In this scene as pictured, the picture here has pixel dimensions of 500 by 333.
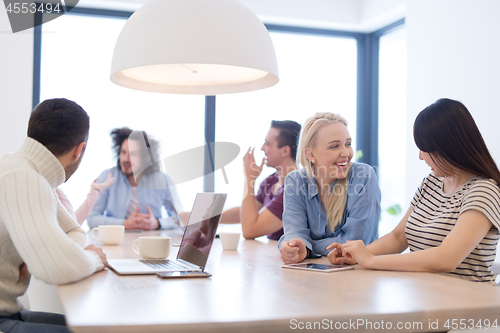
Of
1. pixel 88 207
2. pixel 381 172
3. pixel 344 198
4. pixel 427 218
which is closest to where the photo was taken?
pixel 427 218

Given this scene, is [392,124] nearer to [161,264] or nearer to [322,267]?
[322,267]

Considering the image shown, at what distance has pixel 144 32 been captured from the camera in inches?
52.6

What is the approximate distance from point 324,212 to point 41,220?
1.10 meters

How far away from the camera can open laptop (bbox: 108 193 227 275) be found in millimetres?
1269

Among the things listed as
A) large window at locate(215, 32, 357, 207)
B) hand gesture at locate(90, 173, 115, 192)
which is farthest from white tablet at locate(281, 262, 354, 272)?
large window at locate(215, 32, 357, 207)

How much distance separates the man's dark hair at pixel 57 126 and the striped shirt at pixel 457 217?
114 centimetres

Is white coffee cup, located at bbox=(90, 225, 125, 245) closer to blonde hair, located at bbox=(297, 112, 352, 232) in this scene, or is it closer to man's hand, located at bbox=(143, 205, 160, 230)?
man's hand, located at bbox=(143, 205, 160, 230)

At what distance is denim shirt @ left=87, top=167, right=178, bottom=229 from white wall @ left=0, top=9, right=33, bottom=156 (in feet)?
2.46

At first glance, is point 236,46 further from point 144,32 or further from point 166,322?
point 166,322

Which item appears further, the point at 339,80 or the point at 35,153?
the point at 339,80

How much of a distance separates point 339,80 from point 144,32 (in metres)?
3.16

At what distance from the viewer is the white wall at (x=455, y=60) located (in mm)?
2848

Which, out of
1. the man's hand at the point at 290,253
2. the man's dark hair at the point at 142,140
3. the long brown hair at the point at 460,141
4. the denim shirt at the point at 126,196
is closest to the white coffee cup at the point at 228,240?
the man's hand at the point at 290,253

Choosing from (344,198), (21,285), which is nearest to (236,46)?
(344,198)
